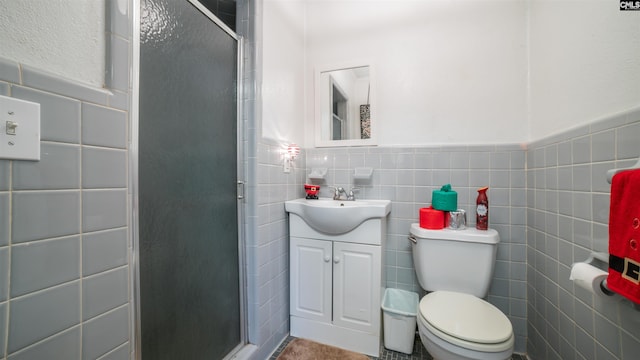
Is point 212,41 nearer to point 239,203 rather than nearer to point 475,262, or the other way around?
point 239,203

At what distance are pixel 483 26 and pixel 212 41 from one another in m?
1.62

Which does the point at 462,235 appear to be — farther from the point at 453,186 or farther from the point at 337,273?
the point at 337,273

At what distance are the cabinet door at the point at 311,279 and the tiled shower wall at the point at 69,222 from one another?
95 centimetres

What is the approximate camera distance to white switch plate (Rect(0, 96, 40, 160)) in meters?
0.45

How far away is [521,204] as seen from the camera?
141cm

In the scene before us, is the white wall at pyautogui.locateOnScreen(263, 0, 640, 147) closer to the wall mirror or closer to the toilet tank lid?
the wall mirror

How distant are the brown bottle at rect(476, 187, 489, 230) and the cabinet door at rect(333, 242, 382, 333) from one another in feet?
2.02

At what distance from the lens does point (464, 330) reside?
3.11ft

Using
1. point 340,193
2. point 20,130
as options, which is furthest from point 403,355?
point 20,130

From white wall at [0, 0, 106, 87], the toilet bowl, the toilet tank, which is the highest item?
white wall at [0, 0, 106, 87]

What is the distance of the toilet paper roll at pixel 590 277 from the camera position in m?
0.69

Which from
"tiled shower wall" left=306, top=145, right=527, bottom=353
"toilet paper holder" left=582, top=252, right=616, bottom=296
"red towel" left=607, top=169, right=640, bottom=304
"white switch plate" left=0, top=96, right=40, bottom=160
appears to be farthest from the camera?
"tiled shower wall" left=306, top=145, right=527, bottom=353

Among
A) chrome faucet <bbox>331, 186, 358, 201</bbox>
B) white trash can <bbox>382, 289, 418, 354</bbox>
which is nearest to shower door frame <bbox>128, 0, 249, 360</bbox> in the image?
chrome faucet <bbox>331, 186, 358, 201</bbox>

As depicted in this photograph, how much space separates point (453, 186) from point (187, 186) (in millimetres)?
1523
